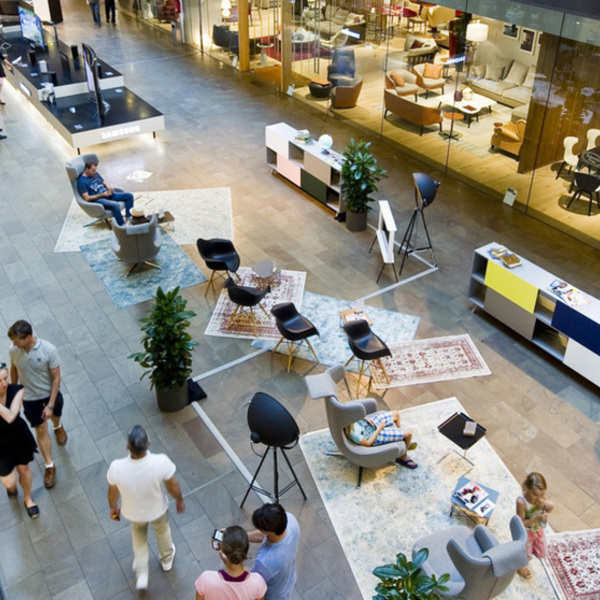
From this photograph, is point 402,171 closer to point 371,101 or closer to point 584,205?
point 371,101

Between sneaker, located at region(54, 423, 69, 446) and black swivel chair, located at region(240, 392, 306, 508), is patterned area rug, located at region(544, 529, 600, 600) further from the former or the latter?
sneaker, located at region(54, 423, 69, 446)

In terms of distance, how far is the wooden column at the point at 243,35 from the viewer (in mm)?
16891

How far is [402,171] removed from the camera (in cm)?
1259

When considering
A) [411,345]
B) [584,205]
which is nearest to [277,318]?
[411,345]

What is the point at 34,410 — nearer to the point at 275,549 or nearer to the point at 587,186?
the point at 275,549

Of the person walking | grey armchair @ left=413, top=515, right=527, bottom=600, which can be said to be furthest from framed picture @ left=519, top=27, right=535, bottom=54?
the person walking

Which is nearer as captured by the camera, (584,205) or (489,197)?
(584,205)

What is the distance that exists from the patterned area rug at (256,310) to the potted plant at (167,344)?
138cm

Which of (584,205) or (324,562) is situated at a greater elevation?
(584,205)

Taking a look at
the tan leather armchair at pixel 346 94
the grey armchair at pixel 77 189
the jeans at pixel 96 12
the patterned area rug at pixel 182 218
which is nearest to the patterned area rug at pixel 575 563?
the patterned area rug at pixel 182 218

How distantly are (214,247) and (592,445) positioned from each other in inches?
202

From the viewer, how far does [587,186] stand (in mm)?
10188

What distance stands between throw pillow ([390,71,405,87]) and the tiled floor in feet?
4.06

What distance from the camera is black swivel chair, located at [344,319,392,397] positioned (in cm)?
762
